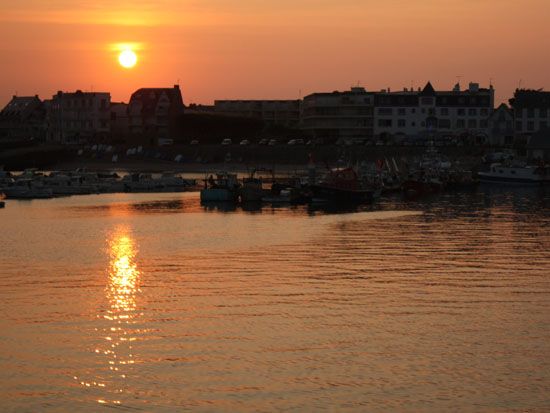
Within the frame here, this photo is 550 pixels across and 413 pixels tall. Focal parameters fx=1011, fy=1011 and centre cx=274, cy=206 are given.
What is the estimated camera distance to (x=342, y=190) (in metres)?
115

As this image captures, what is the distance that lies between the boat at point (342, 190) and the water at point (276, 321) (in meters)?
35.3

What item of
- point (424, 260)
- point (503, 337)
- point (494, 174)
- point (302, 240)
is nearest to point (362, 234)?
point (302, 240)

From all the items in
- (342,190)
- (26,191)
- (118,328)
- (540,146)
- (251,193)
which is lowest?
(118,328)

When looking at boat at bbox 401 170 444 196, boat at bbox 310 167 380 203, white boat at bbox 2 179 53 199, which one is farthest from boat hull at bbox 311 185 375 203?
white boat at bbox 2 179 53 199

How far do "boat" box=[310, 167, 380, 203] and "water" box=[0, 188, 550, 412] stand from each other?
116ft

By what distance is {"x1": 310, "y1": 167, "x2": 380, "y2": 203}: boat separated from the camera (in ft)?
375

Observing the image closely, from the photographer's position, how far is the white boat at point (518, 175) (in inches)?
5989

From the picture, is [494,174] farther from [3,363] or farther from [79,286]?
[3,363]

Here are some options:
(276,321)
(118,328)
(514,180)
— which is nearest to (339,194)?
(514,180)

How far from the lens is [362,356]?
3634 cm

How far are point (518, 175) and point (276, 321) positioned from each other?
11713cm

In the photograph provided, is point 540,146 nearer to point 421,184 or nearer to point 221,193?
point 421,184

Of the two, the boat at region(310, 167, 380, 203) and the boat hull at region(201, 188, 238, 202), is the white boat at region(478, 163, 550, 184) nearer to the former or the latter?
the boat at region(310, 167, 380, 203)

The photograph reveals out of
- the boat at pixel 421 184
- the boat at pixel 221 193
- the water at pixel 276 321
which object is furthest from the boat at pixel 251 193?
the water at pixel 276 321
